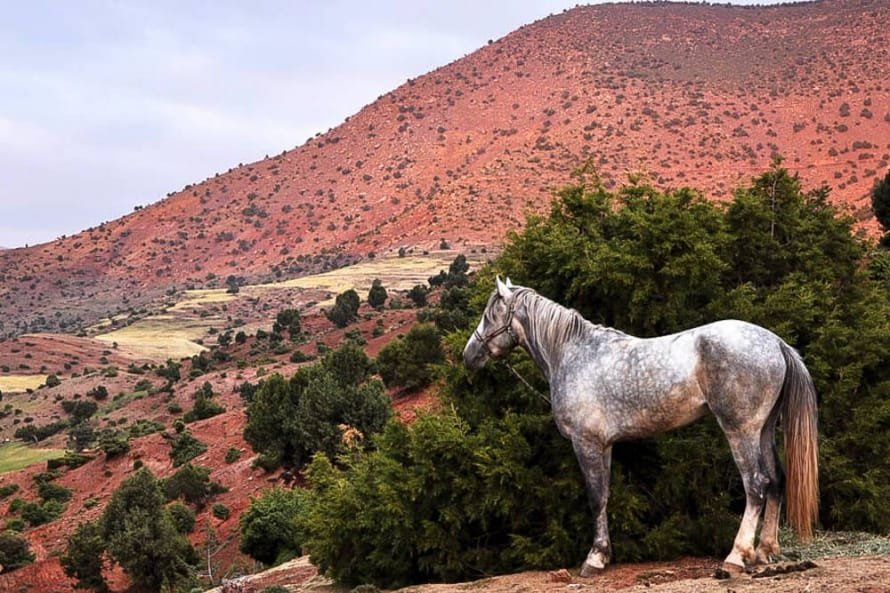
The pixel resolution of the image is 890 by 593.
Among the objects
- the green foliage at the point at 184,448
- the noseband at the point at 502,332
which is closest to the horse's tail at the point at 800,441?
the noseband at the point at 502,332

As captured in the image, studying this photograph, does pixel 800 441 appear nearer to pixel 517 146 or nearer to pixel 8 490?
pixel 8 490

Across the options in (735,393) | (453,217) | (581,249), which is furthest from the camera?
(453,217)

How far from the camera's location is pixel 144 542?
2467cm

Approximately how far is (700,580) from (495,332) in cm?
305

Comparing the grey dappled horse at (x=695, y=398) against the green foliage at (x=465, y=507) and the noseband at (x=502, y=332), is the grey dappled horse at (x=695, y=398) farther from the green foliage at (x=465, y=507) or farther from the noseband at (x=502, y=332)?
the green foliage at (x=465, y=507)

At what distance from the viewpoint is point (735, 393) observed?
698 centimetres

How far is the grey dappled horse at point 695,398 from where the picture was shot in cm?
700

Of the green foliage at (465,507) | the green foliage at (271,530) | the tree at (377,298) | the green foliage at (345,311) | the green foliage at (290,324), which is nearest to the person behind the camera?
the green foliage at (465,507)

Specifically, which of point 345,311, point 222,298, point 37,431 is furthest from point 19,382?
point 345,311

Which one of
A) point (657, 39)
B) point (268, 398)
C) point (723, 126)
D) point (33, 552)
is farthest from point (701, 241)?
point (657, 39)

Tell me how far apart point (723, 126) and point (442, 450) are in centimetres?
8285

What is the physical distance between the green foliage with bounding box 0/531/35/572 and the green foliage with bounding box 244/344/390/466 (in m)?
8.57

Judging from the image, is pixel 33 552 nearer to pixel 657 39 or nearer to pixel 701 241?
pixel 701 241

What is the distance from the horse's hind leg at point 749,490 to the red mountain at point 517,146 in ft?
214
